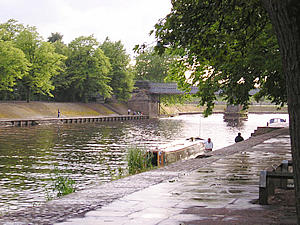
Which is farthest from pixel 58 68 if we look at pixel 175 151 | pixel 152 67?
pixel 152 67

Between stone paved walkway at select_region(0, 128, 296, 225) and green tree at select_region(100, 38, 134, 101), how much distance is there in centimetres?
8712

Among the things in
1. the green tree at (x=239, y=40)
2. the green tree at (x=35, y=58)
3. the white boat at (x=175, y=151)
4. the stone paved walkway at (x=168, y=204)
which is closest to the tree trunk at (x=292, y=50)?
the green tree at (x=239, y=40)

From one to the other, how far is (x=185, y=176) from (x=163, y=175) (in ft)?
2.56

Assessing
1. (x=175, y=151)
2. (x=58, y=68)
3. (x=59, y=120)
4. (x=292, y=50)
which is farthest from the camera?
(x=58, y=68)

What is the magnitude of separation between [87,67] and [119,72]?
1152 centimetres

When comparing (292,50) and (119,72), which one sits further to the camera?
(119,72)

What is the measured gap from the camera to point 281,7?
4270 mm

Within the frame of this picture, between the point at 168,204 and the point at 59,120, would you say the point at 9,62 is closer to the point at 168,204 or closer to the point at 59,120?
the point at 59,120

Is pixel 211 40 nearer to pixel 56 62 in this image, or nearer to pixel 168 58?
pixel 56 62

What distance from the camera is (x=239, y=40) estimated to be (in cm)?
992

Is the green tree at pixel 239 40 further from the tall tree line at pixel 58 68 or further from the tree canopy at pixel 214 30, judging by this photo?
the tall tree line at pixel 58 68

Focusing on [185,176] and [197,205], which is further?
[185,176]

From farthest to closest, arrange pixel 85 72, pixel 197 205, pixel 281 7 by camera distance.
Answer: pixel 85 72, pixel 197 205, pixel 281 7

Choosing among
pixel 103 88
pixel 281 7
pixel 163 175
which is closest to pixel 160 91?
pixel 103 88
